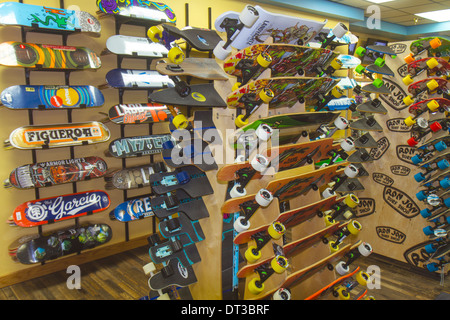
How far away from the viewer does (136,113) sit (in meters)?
3.31

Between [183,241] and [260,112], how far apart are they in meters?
1.03

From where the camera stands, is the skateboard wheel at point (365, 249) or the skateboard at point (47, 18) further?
the skateboard at point (47, 18)

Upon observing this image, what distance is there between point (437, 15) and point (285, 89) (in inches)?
284

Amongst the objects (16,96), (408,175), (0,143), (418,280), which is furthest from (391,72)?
(0,143)

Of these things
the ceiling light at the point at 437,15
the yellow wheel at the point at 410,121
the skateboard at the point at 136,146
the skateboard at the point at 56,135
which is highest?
the ceiling light at the point at 437,15

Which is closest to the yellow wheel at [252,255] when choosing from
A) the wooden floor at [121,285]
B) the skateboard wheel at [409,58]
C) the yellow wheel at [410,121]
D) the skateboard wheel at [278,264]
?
the skateboard wheel at [278,264]

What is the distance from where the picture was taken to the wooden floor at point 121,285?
2.84m

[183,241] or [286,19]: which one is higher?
[286,19]

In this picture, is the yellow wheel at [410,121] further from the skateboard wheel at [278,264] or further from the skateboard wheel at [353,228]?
the skateboard wheel at [278,264]

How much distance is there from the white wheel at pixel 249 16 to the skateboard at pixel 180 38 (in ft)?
1.15

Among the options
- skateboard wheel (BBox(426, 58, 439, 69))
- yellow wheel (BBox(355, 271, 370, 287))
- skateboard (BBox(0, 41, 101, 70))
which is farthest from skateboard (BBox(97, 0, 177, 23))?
yellow wheel (BBox(355, 271, 370, 287))

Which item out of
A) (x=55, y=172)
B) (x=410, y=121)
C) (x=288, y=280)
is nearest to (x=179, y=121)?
(x=288, y=280)

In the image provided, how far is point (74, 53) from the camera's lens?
2.94 m
